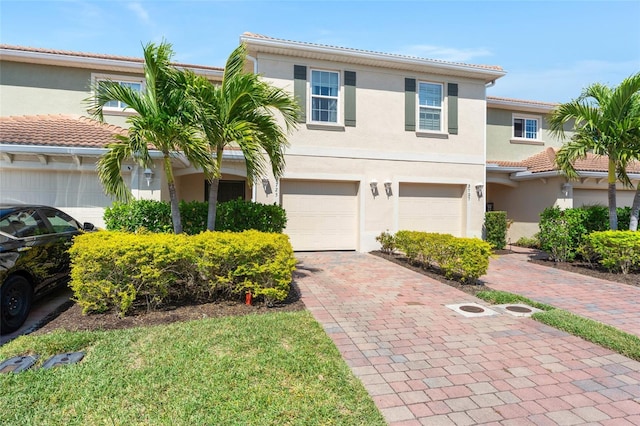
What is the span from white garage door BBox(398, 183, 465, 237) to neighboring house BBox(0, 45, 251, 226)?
6002 millimetres

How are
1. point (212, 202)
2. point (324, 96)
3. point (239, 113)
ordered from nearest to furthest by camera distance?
point (239, 113)
point (212, 202)
point (324, 96)

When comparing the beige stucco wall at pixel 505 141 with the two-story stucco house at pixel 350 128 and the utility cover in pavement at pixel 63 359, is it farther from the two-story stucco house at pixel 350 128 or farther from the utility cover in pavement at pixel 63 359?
the utility cover in pavement at pixel 63 359

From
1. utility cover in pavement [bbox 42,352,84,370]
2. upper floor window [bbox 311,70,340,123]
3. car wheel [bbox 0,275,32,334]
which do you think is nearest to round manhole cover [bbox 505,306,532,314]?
utility cover in pavement [bbox 42,352,84,370]

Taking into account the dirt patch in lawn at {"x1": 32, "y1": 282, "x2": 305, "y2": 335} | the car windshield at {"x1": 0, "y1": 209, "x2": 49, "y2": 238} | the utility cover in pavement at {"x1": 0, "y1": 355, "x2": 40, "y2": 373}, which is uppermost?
the car windshield at {"x1": 0, "y1": 209, "x2": 49, "y2": 238}

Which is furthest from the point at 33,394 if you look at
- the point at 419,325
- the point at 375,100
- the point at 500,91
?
the point at 500,91

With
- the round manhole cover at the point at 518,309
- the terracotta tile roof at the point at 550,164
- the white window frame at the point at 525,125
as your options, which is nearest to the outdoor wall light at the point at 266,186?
the round manhole cover at the point at 518,309

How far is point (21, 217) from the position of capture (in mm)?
5688

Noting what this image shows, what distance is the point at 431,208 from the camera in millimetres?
13008

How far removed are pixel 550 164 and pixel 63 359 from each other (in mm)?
15669

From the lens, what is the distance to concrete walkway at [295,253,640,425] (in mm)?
3064

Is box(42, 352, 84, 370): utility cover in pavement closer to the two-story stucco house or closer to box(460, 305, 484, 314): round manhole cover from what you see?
box(460, 305, 484, 314): round manhole cover

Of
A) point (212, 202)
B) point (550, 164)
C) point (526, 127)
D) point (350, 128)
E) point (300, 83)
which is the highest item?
point (300, 83)

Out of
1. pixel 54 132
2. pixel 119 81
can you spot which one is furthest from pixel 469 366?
pixel 119 81

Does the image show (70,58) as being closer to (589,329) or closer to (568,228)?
(589,329)
